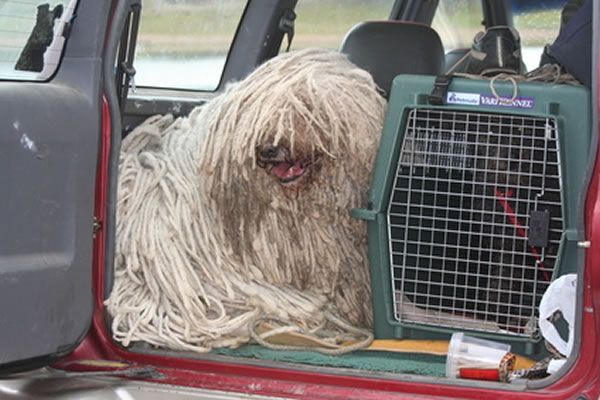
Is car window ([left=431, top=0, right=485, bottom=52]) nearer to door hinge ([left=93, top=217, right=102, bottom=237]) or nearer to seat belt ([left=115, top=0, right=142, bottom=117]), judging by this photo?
seat belt ([left=115, top=0, right=142, bottom=117])

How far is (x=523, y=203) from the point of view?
3342mm

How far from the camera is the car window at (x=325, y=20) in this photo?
5.20 metres

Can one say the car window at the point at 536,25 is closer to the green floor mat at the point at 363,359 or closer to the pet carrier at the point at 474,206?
the pet carrier at the point at 474,206

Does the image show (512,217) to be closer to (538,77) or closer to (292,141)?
(538,77)

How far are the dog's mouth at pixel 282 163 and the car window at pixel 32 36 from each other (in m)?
0.60

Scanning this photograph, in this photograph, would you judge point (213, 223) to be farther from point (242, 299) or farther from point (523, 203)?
point (523, 203)

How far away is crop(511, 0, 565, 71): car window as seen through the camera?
5.64m

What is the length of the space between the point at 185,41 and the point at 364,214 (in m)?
1.75

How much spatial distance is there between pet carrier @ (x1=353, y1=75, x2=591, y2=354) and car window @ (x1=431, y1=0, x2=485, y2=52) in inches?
122

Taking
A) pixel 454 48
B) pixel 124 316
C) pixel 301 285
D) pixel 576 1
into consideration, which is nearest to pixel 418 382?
pixel 301 285

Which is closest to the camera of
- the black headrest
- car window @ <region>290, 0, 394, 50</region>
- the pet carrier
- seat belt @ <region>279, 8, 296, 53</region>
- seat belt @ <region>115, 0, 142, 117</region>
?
the pet carrier

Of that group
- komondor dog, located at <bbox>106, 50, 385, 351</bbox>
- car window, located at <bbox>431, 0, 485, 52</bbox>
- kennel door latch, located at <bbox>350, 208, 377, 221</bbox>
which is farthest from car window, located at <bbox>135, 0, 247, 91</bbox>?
car window, located at <bbox>431, 0, 485, 52</bbox>

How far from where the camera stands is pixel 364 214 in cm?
342

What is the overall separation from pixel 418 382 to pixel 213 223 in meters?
0.80
